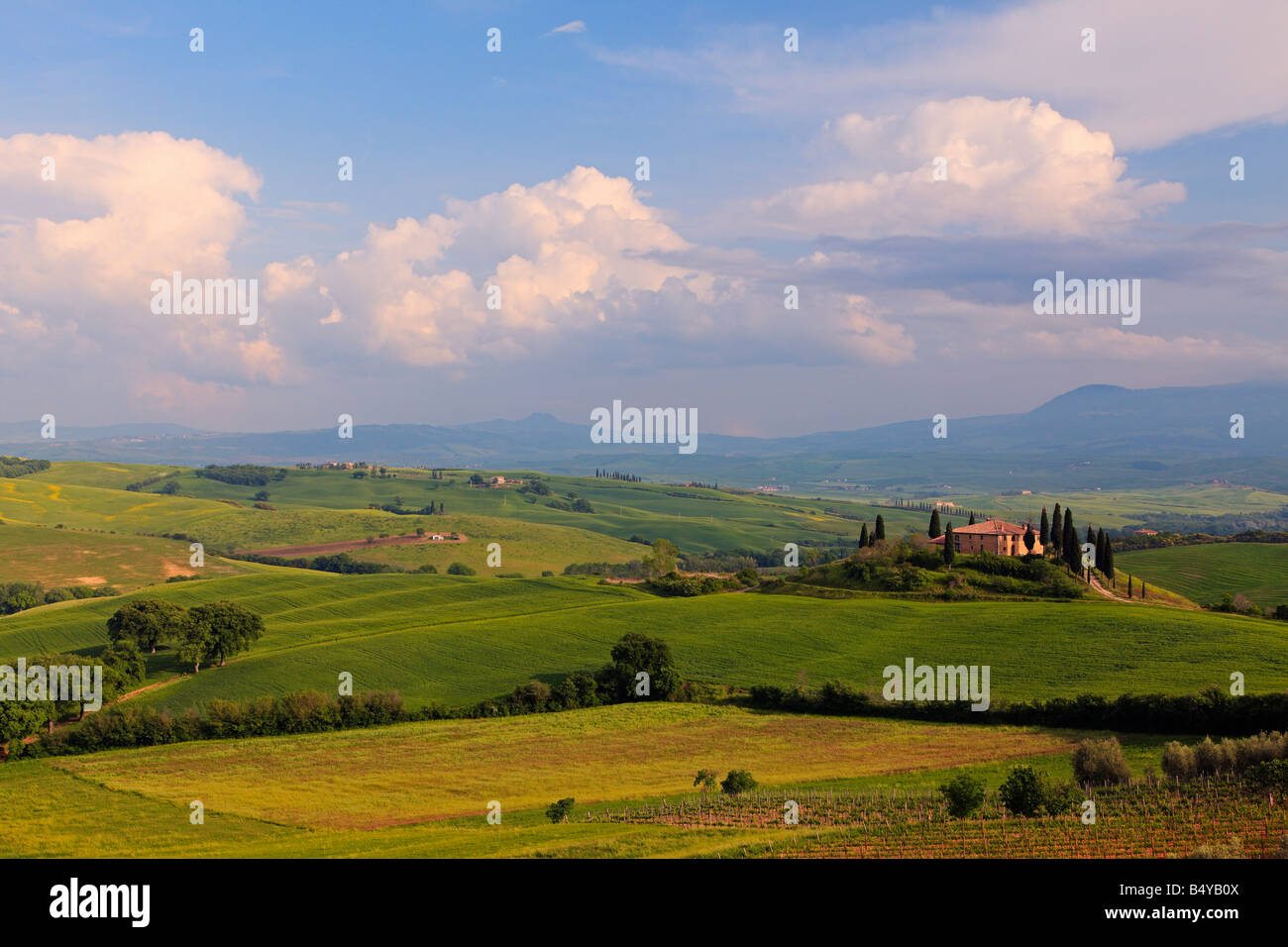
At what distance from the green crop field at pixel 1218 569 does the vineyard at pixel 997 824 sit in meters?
80.9

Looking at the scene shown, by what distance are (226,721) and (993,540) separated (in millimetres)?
81924

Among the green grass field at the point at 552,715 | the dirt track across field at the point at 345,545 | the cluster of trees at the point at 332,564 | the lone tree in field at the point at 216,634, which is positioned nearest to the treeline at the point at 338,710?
the green grass field at the point at 552,715

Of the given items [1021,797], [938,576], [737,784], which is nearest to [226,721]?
[737,784]

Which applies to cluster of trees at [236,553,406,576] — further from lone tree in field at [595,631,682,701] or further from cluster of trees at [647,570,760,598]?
lone tree in field at [595,631,682,701]

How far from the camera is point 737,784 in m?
44.9

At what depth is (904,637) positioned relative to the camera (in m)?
79.8

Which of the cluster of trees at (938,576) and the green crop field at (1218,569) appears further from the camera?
the green crop field at (1218,569)

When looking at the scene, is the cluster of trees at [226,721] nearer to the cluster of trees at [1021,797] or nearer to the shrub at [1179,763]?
the cluster of trees at [1021,797]

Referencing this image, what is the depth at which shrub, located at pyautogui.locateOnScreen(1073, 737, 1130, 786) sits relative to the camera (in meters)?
42.1

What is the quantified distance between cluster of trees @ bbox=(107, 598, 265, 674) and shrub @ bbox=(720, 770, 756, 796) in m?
58.1

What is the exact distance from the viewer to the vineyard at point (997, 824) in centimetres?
2995

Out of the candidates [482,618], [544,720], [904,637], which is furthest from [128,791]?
[904,637]

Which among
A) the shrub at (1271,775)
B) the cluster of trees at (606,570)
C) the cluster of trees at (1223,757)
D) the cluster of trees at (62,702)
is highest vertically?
the shrub at (1271,775)
